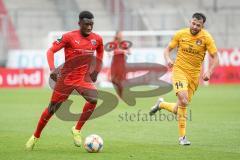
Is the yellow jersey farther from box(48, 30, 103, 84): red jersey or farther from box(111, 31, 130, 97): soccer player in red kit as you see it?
box(111, 31, 130, 97): soccer player in red kit

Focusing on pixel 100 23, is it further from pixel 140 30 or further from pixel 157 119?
pixel 157 119

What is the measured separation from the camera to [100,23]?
135 feet

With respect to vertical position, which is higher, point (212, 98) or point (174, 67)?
point (174, 67)

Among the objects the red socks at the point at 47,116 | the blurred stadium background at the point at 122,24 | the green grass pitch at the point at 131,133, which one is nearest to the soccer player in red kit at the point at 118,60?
the green grass pitch at the point at 131,133

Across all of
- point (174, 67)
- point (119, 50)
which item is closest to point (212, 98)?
point (119, 50)

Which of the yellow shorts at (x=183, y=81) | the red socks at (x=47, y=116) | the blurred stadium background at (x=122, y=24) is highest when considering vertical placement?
the yellow shorts at (x=183, y=81)

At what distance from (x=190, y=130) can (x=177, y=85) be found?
9.33 ft

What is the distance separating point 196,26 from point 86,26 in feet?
7.87

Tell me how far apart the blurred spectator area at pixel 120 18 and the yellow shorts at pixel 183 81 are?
965 inches

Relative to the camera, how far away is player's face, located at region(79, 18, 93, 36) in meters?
13.1

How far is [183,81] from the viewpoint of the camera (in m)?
14.5

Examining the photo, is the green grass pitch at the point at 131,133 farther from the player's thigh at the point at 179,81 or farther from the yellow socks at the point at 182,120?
the player's thigh at the point at 179,81

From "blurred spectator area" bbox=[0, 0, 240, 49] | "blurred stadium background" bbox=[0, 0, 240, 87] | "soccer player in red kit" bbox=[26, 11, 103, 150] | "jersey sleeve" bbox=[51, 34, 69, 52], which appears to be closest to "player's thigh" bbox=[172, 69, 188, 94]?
"soccer player in red kit" bbox=[26, 11, 103, 150]

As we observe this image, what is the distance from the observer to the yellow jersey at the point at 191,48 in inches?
571
